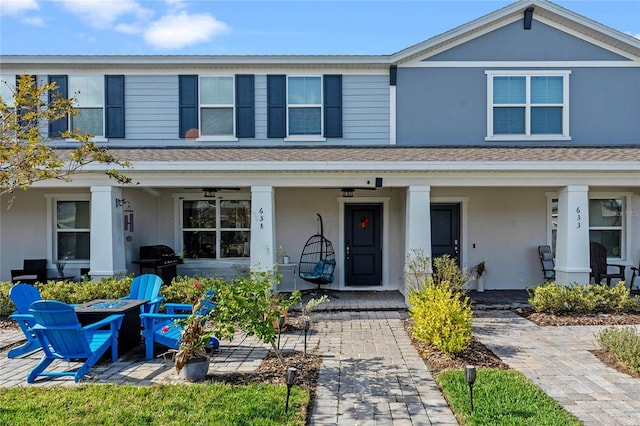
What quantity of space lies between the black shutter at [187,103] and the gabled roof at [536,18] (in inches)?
192

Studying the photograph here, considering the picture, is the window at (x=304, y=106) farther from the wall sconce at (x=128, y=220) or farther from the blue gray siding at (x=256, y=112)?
the wall sconce at (x=128, y=220)

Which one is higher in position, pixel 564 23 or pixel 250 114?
pixel 564 23

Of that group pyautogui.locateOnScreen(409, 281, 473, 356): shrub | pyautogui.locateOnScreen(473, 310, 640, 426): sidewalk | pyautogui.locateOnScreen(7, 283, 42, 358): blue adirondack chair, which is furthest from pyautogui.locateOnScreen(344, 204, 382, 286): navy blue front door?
pyautogui.locateOnScreen(7, 283, 42, 358): blue adirondack chair

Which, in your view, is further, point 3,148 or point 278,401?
point 3,148

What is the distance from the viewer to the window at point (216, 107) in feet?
34.7

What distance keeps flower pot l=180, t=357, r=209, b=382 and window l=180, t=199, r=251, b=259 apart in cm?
620

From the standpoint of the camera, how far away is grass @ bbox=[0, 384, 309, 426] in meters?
3.95

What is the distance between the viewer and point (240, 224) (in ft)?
36.5

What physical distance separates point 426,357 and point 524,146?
21.8 feet

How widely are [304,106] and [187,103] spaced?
283cm

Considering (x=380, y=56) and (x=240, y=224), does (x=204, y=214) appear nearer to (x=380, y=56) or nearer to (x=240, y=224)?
(x=240, y=224)

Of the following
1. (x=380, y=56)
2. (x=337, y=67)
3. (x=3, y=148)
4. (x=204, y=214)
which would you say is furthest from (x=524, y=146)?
(x=3, y=148)

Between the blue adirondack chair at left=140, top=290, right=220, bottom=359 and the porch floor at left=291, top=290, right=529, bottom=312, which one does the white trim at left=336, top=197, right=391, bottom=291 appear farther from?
the blue adirondack chair at left=140, top=290, right=220, bottom=359

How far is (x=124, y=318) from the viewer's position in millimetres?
6059
